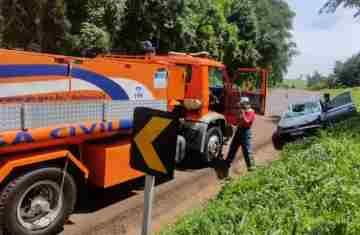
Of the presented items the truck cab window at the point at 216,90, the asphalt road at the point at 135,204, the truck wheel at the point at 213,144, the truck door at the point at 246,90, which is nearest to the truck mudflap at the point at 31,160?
the asphalt road at the point at 135,204

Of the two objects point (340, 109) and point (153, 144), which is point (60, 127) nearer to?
point (153, 144)

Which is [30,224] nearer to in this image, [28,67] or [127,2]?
[28,67]

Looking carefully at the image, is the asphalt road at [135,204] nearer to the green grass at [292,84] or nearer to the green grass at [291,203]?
the green grass at [291,203]

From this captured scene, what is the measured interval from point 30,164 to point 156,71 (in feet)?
9.98

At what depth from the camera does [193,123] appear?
8242mm

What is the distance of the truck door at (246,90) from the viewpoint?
934cm

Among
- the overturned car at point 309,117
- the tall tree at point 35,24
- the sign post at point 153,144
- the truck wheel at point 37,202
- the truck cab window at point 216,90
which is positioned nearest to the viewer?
the sign post at point 153,144

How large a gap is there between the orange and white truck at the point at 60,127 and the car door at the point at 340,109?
21.4ft

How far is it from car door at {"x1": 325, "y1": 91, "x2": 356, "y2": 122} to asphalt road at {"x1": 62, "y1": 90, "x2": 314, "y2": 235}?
4.49m

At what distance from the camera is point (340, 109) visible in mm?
11516

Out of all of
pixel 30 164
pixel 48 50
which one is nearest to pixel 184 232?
pixel 30 164

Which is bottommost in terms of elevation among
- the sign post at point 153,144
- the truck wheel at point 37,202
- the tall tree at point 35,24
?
the truck wheel at point 37,202

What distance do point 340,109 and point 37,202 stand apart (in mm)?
9900

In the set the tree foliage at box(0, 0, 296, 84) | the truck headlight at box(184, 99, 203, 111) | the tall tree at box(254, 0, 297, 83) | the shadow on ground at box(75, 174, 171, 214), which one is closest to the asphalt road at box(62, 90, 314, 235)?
the shadow on ground at box(75, 174, 171, 214)
